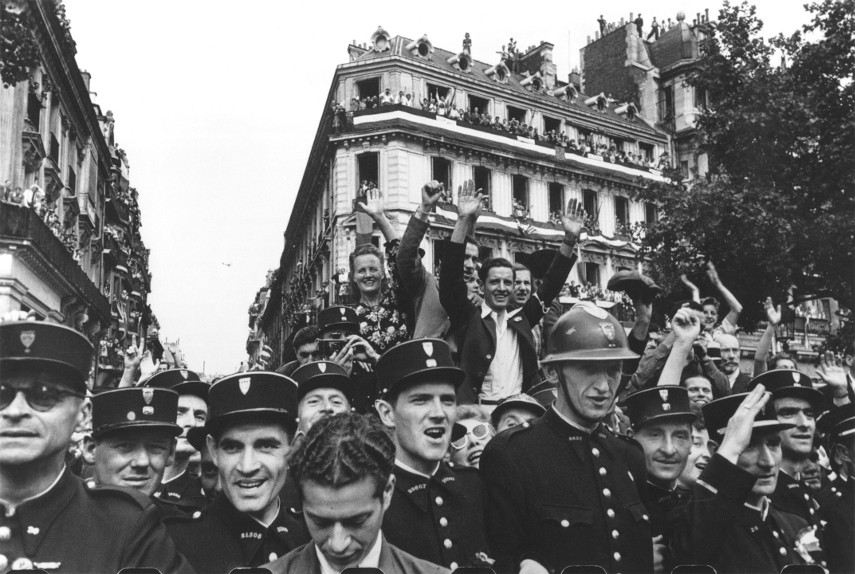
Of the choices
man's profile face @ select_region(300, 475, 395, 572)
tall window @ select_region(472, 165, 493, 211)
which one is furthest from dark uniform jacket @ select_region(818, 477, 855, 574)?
tall window @ select_region(472, 165, 493, 211)

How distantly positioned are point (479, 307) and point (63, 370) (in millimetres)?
3594

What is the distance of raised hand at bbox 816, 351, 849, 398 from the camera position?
240 inches

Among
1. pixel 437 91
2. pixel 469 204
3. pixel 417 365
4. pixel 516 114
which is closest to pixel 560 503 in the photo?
pixel 417 365

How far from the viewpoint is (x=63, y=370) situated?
317 centimetres

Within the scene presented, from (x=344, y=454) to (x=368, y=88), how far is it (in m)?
34.3

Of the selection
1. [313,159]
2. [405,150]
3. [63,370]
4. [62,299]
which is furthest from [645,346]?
[313,159]

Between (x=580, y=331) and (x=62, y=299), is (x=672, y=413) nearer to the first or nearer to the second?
(x=580, y=331)

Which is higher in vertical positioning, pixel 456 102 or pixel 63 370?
pixel 456 102

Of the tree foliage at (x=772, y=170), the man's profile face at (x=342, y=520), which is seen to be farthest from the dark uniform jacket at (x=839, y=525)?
the tree foliage at (x=772, y=170)

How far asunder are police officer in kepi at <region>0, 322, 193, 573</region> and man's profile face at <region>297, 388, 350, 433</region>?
1.92m

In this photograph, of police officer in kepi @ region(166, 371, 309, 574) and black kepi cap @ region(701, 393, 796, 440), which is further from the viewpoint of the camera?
black kepi cap @ region(701, 393, 796, 440)

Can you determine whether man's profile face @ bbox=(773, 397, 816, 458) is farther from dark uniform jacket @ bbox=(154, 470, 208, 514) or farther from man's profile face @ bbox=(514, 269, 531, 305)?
dark uniform jacket @ bbox=(154, 470, 208, 514)

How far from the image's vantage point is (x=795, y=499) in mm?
4676

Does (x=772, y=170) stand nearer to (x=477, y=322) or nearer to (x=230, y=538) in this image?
(x=477, y=322)
